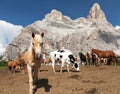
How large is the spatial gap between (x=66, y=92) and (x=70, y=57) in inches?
366

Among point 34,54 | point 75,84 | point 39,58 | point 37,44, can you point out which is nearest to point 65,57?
point 75,84

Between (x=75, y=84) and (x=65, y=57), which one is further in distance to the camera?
(x=65, y=57)

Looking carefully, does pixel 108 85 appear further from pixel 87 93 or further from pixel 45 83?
pixel 45 83

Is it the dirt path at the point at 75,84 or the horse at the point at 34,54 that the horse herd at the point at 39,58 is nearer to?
the horse at the point at 34,54

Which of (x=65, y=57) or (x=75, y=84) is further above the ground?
(x=65, y=57)

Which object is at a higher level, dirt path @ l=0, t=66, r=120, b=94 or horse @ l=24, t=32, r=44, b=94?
horse @ l=24, t=32, r=44, b=94

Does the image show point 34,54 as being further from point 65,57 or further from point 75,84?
point 65,57

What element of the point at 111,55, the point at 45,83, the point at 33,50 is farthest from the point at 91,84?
the point at 111,55

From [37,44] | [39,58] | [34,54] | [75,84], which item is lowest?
[75,84]

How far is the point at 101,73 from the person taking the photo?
94.1 ft

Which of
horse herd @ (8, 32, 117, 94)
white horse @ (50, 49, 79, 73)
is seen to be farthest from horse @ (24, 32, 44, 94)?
white horse @ (50, 49, 79, 73)

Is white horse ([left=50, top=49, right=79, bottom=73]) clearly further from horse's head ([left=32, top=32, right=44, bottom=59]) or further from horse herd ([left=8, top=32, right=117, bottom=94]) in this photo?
horse's head ([left=32, top=32, right=44, bottom=59])

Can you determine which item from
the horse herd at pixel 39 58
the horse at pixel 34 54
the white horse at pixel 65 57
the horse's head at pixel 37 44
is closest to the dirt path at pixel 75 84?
the horse herd at pixel 39 58

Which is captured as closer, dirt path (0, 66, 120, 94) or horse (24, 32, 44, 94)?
horse (24, 32, 44, 94)
